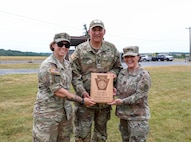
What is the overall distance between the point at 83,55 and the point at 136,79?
0.70 metres

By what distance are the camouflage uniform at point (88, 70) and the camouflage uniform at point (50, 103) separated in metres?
0.41

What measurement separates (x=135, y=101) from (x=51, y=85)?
0.98 m

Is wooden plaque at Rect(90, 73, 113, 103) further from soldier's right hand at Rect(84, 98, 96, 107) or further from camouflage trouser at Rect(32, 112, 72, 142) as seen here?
camouflage trouser at Rect(32, 112, 72, 142)

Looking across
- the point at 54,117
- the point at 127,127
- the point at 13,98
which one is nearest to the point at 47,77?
the point at 54,117

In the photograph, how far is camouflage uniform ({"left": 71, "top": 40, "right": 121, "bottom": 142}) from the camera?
3.12m

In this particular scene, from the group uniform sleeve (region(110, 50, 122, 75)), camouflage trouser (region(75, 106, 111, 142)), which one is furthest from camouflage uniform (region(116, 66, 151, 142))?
camouflage trouser (region(75, 106, 111, 142))

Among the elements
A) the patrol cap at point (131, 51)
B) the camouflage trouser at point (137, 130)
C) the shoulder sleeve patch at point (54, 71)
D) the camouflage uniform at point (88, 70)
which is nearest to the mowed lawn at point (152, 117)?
the camouflage uniform at point (88, 70)

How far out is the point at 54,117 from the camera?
2645mm

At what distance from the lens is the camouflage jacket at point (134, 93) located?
2.90 metres

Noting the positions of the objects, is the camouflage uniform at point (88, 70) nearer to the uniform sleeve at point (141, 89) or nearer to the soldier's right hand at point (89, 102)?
the soldier's right hand at point (89, 102)

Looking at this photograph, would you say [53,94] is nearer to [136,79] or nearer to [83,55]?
[83,55]

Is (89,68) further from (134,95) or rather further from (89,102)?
(134,95)

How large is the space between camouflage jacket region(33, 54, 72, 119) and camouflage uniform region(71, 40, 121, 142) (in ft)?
1.33

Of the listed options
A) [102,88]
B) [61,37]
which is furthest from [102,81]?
[61,37]
